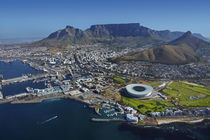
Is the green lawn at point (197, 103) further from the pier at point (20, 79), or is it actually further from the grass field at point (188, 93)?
the pier at point (20, 79)

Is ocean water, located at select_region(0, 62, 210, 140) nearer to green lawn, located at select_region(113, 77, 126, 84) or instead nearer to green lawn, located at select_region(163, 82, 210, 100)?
green lawn, located at select_region(163, 82, 210, 100)

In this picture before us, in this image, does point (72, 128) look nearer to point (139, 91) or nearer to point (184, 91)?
point (139, 91)

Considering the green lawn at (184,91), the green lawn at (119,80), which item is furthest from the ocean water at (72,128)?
the green lawn at (119,80)

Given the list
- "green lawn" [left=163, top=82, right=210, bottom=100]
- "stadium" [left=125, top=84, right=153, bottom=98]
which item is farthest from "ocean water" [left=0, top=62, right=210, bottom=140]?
"green lawn" [left=163, top=82, right=210, bottom=100]

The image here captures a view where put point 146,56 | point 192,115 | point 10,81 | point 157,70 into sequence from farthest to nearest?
point 146,56
point 157,70
point 10,81
point 192,115

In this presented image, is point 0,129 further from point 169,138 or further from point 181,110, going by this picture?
point 181,110

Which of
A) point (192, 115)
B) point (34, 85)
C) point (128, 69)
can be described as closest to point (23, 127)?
point (34, 85)
